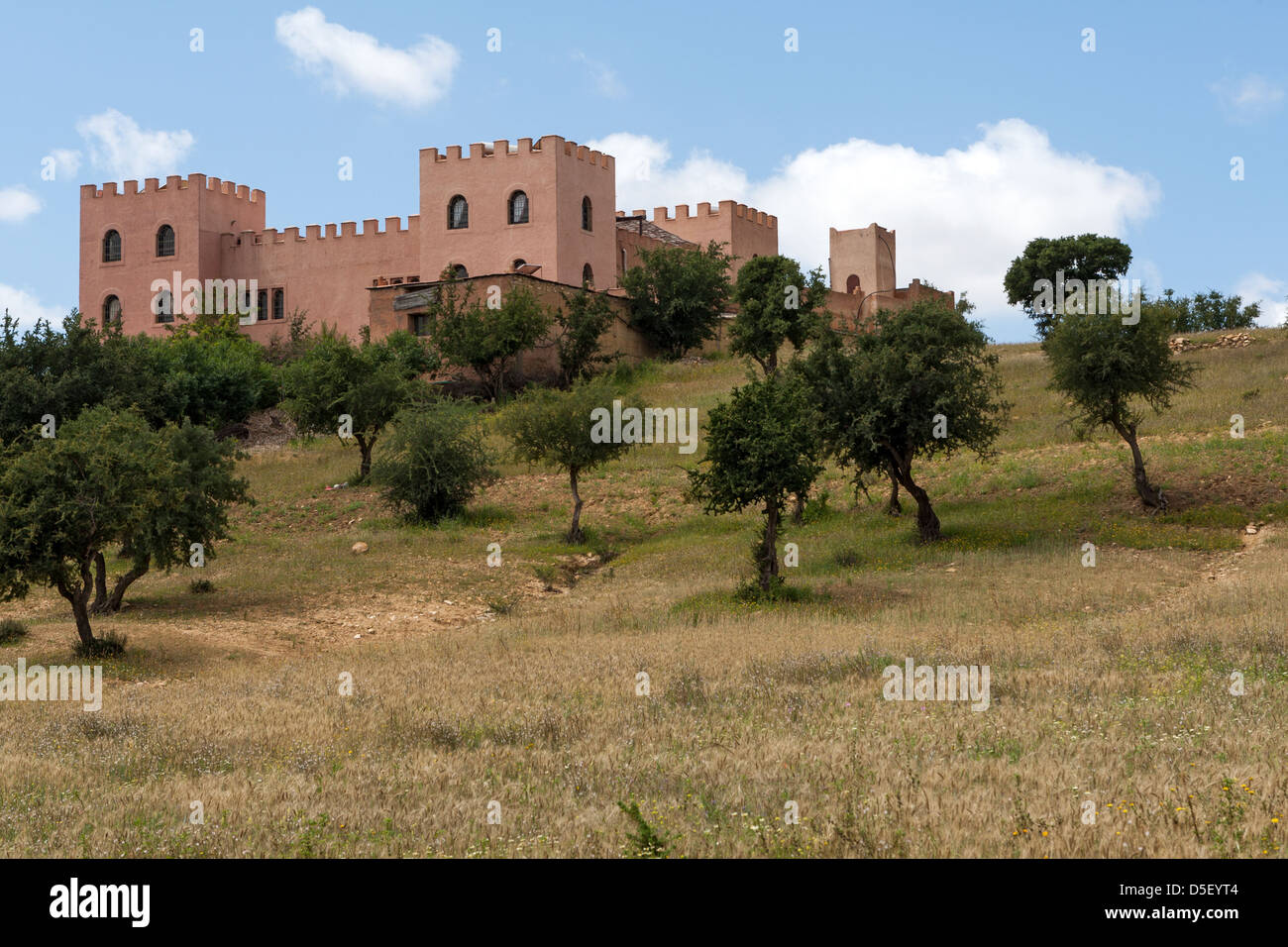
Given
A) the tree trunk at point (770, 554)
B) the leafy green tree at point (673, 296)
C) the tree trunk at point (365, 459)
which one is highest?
the leafy green tree at point (673, 296)

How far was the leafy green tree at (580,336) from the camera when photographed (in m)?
58.0

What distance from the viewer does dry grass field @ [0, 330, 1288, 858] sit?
8.52 m

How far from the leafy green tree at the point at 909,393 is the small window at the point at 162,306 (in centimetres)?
5116

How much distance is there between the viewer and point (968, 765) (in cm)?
983

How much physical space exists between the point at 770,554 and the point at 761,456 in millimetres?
2183

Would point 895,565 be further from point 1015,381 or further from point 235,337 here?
point 235,337

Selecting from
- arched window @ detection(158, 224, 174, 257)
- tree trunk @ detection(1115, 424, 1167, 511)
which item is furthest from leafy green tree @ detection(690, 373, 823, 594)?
arched window @ detection(158, 224, 174, 257)

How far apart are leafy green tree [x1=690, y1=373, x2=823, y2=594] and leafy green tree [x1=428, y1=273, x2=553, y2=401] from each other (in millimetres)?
27710

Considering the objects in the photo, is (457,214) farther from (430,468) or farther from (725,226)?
(430,468)

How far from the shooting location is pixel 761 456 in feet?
89.8

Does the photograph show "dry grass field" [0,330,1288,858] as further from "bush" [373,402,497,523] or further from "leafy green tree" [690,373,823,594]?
"bush" [373,402,497,523]

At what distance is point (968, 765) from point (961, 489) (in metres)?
27.4

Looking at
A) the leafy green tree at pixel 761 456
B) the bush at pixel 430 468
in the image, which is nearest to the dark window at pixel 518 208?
the bush at pixel 430 468

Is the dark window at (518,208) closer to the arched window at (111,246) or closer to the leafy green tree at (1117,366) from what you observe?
the arched window at (111,246)
